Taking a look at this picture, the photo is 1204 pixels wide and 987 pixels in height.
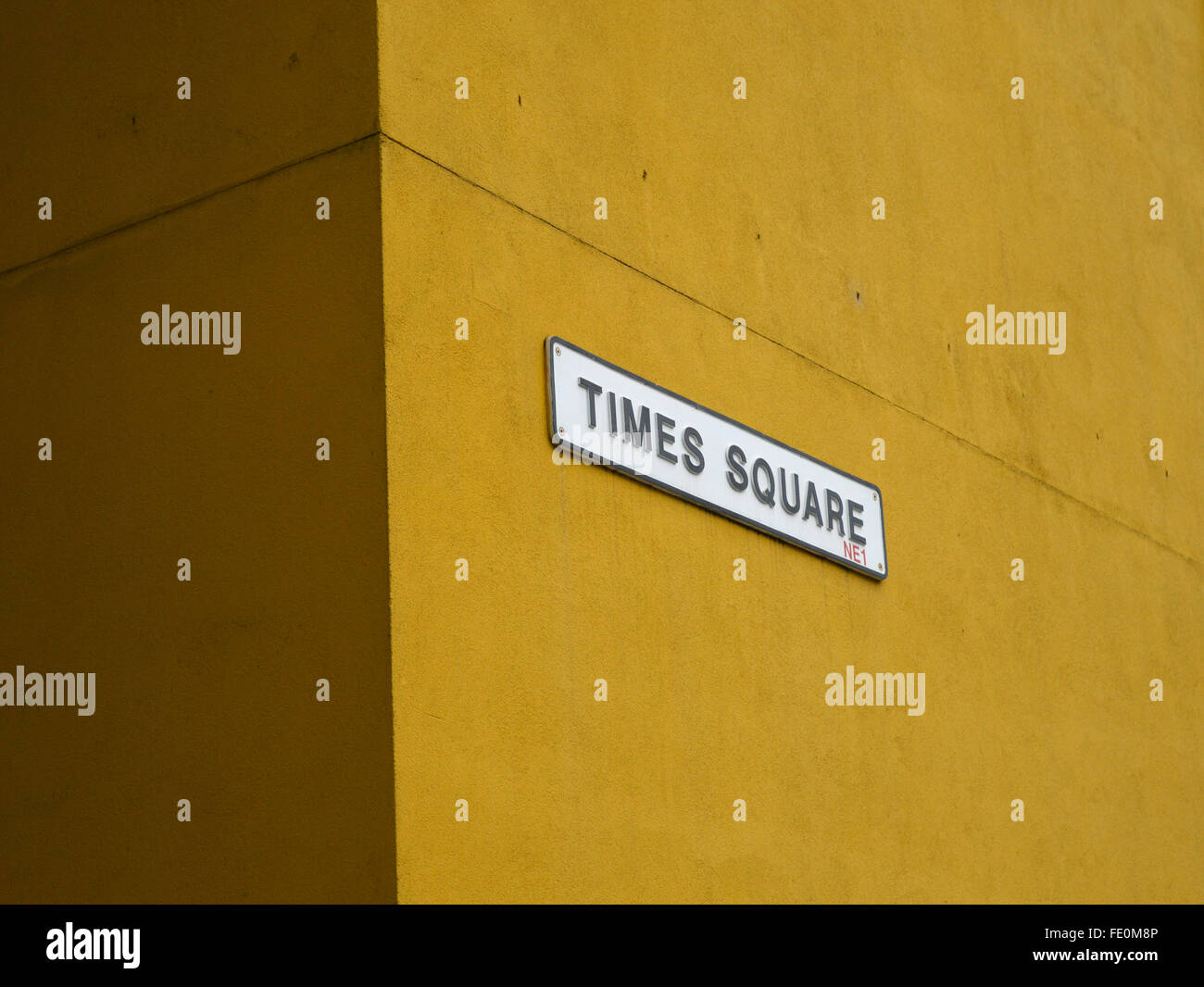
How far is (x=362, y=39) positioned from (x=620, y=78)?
1185 millimetres

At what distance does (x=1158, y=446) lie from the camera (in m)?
9.01

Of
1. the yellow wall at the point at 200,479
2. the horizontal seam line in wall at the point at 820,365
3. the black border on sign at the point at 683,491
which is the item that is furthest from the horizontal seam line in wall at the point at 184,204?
the black border on sign at the point at 683,491

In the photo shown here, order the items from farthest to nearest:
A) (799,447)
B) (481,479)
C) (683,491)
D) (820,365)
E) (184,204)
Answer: (820,365) < (799,447) < (683,491) < (184,204) < (481,479)

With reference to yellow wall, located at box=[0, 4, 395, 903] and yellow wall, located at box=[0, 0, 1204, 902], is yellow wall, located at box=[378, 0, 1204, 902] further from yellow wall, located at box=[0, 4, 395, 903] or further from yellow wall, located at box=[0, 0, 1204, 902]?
yellow wall, located at box=[0, 4, 395, 903]

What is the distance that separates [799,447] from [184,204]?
2.30m

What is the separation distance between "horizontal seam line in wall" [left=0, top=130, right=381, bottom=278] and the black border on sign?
0.84m

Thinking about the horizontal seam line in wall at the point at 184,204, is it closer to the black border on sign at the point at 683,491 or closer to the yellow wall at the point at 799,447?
the yellow wall at the point at 799,447

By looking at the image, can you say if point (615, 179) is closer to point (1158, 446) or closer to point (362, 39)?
point (362, 39)

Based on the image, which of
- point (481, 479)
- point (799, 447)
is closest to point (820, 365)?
point (799, 447)

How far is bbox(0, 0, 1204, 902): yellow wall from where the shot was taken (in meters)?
4.44

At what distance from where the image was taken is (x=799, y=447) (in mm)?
6008

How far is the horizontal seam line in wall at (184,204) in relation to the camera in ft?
15.2

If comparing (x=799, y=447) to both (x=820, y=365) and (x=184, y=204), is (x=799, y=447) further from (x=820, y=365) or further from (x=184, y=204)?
(x=184, y=204)

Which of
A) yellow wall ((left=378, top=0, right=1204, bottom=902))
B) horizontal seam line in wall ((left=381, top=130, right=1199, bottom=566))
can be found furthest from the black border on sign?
horizontal seam line in wall ((left=381, top=130, right=1199, bottom=566))
